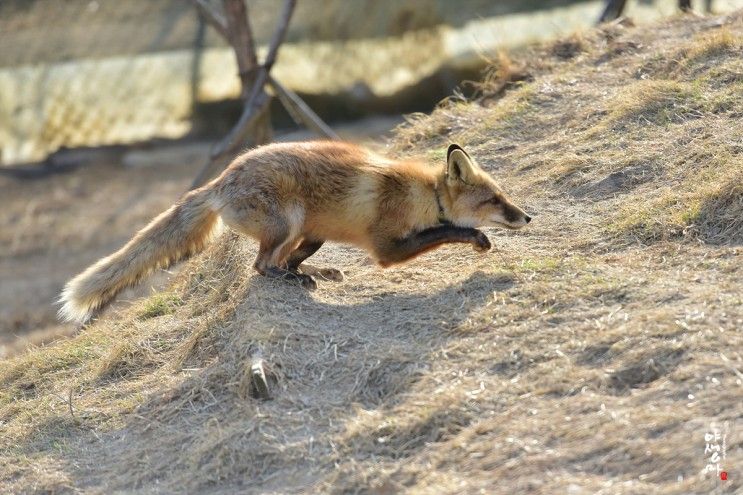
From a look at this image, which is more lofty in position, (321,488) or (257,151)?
(257,151)

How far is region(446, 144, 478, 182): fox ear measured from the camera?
6766 millimetres

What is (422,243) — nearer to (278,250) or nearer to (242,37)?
Answer: (278,250)

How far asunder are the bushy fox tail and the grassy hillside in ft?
1.21

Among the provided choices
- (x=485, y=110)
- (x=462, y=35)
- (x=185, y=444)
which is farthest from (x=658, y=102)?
(x=462, y=35)

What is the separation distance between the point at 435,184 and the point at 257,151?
1197mm

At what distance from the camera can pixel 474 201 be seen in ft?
22.7

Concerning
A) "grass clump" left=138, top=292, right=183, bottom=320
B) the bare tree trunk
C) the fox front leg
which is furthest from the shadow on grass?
the bare tree trunk

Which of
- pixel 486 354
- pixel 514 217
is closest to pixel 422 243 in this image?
pixel 514 217

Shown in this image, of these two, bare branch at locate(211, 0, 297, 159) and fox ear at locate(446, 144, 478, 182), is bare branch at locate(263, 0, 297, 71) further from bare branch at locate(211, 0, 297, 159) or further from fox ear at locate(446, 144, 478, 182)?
fox ear at locate(446, 144, 478, 182)

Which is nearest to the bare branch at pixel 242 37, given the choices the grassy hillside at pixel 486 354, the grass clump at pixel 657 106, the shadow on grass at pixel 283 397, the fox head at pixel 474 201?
the grassy hillside at pixel 486 354

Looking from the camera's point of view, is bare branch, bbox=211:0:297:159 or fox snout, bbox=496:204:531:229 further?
bare branch, bbox=211:0:297:159

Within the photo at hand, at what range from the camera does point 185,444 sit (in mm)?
5449

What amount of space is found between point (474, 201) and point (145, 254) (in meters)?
2.18

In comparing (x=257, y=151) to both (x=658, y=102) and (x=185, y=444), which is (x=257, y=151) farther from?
(x=658, y=102)
